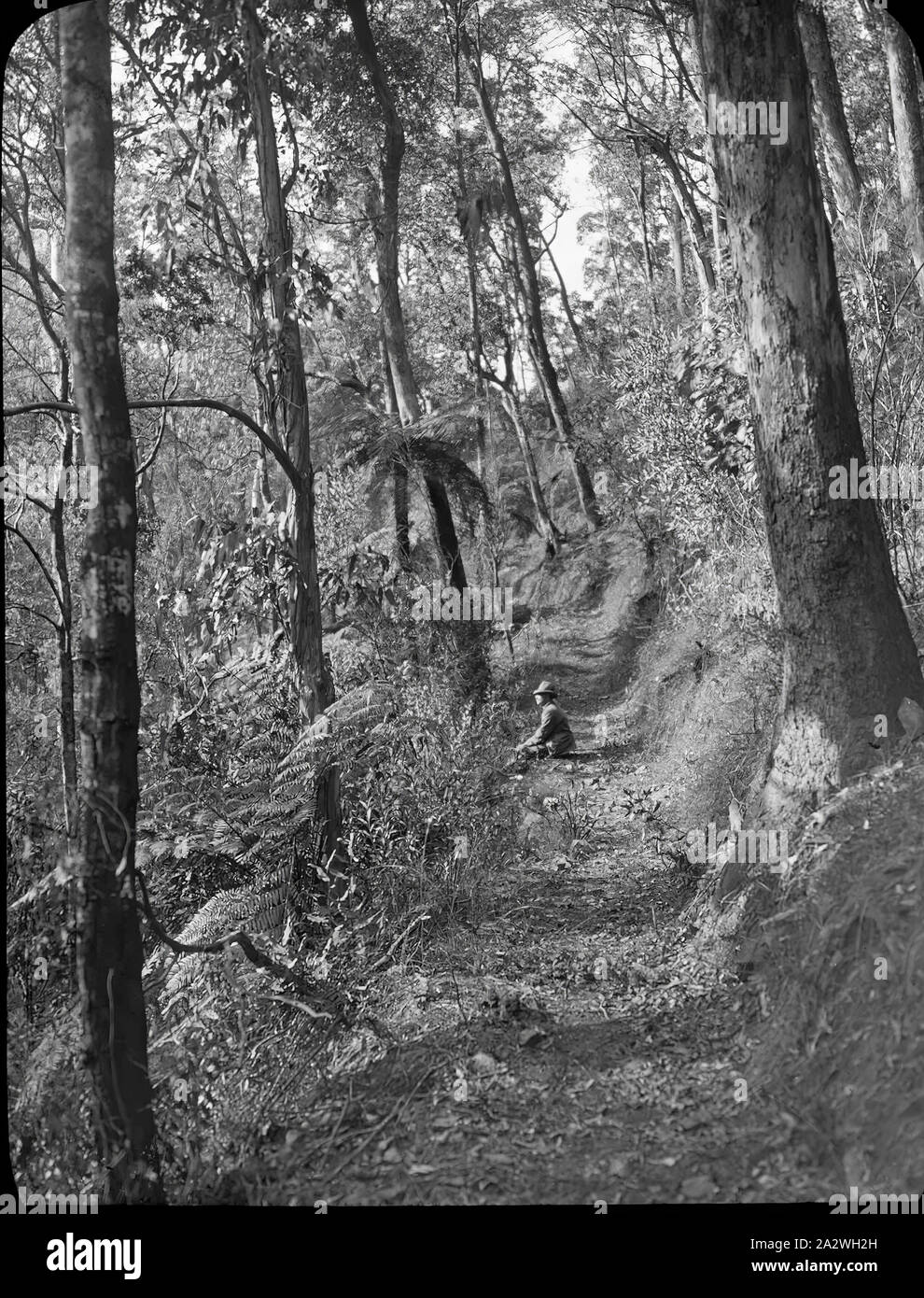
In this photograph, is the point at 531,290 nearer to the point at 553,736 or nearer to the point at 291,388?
the point at 553,736

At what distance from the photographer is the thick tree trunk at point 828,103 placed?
12.6 meters

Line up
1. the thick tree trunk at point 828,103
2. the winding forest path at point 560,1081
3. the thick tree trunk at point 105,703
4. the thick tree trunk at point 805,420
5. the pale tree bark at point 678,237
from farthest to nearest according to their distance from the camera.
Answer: the pale tree bark at point 678,237
the thick tree trunk at point 828,103
the thick tree trunk at point 805,420
the thick tree trunk at point 105,703
the winding forest path at point 560,1081

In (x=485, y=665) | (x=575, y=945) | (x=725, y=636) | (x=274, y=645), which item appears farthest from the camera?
(x=485, y=665)

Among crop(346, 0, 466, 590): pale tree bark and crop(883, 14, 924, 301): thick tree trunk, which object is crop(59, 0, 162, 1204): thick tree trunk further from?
crop(346, 0, 466, 590): pale tree bark

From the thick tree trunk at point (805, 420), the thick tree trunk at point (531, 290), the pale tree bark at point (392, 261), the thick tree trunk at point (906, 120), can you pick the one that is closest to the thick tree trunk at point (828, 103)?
the thick tree trunk at point (906, 120)

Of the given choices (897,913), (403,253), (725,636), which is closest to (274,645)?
(897,913)

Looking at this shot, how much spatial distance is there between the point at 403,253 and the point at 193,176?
→ 2062 cm

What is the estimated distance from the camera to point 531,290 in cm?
1980

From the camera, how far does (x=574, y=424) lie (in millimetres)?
20734

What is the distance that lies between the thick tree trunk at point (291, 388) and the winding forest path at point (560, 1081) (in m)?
2.08

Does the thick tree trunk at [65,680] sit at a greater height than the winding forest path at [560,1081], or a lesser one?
greater

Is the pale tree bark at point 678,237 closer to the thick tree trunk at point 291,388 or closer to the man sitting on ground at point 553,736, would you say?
the man sitting on ground at point 553,736

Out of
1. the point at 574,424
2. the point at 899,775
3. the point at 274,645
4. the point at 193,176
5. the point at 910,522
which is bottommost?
the point at 899,775
